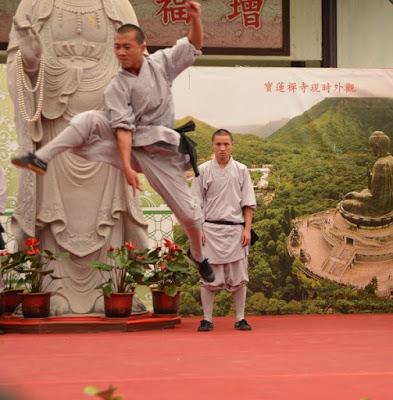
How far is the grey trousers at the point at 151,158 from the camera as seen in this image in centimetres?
521

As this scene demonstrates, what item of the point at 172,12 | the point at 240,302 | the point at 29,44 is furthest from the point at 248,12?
the point at 240,302

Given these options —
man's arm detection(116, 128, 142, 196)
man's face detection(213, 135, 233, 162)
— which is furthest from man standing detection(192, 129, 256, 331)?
man's arm detection(116, 128, 142, 196)

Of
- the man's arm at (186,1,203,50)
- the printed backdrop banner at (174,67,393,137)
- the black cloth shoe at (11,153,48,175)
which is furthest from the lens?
the printed backdrop banner at (174,67,393,137)

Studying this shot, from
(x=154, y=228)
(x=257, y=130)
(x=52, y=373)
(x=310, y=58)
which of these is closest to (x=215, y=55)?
(x=310, y=58)

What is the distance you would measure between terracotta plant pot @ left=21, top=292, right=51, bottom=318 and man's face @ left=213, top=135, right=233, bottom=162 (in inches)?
57.9

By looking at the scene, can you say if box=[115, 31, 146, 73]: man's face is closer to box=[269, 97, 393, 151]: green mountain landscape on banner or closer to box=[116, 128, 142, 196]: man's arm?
box=[116, 128, 142, 196]: man's arm

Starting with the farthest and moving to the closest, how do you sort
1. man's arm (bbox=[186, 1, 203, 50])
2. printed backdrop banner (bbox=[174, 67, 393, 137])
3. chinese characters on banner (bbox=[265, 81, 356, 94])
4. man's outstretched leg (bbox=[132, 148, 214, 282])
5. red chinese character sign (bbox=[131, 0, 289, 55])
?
red chinese character sign (bbox=[131, 0, 289, 55]) < chinese characters on banner (bbox=[265, 81, 356, 94]) < printed backdrop banner (bbox=[174, 67, 393, 137]) < man's outstretched leg (bbox=[132, 148, 214, 282]) < man's arm (bbox=[186, 1, 203, 50])

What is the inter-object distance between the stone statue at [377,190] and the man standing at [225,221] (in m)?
1.86

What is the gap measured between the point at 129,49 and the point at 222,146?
2476 mm

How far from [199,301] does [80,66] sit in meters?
2.31

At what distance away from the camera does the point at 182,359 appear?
17.9 ft

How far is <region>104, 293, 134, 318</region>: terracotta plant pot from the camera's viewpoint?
24.5 ft

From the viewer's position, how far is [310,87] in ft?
30.5

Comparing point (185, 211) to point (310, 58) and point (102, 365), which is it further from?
point (310, 58)
